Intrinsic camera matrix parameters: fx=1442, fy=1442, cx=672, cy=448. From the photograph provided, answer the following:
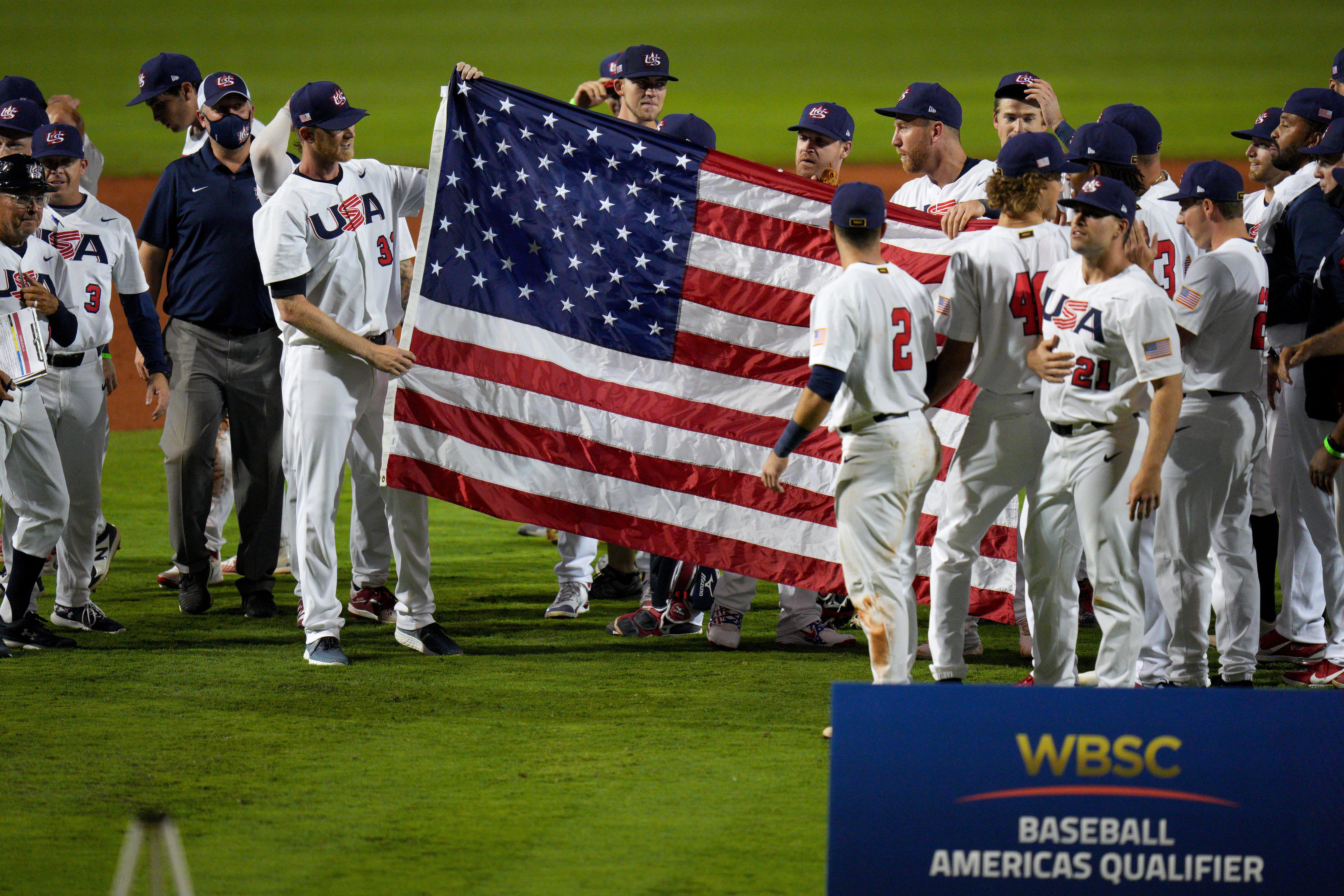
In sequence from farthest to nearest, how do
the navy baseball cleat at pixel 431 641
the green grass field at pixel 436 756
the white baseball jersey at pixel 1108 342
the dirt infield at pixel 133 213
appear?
the dirt infield at pixel 133 213, the navy baseball cleat at pixel 431 641, the white baseball jersey at pixel 1108 342, the green grass field at pixel 436 756

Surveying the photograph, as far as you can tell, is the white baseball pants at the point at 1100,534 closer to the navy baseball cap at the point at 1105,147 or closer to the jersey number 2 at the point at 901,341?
the jersey number 2 at the point at 901,341

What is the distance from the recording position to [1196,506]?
5.33m

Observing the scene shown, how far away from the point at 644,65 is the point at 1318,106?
3.47m

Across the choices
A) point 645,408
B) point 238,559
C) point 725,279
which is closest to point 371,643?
point 238,559

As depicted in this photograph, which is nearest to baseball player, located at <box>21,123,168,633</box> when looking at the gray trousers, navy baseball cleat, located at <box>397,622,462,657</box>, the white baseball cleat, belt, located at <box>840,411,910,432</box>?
the gray trousers

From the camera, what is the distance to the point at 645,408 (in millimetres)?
6133

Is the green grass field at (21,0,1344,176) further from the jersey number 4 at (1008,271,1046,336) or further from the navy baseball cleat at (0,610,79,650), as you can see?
the jersey number 4 at (1008,271,1046,336)

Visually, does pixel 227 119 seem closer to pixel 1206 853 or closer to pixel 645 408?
pixel 645 408

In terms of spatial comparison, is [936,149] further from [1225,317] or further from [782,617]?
[782,617]

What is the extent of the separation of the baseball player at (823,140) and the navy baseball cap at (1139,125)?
4.31ft

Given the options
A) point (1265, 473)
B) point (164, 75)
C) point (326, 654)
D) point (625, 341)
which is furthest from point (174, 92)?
point (1265, 473)

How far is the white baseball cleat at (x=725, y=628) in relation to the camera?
21.1ft

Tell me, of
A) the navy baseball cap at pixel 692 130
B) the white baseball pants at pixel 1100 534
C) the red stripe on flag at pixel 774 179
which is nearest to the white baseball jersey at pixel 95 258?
the navy baseball cap at pixel 692 130

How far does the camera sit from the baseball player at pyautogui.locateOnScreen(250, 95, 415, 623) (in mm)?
6605
